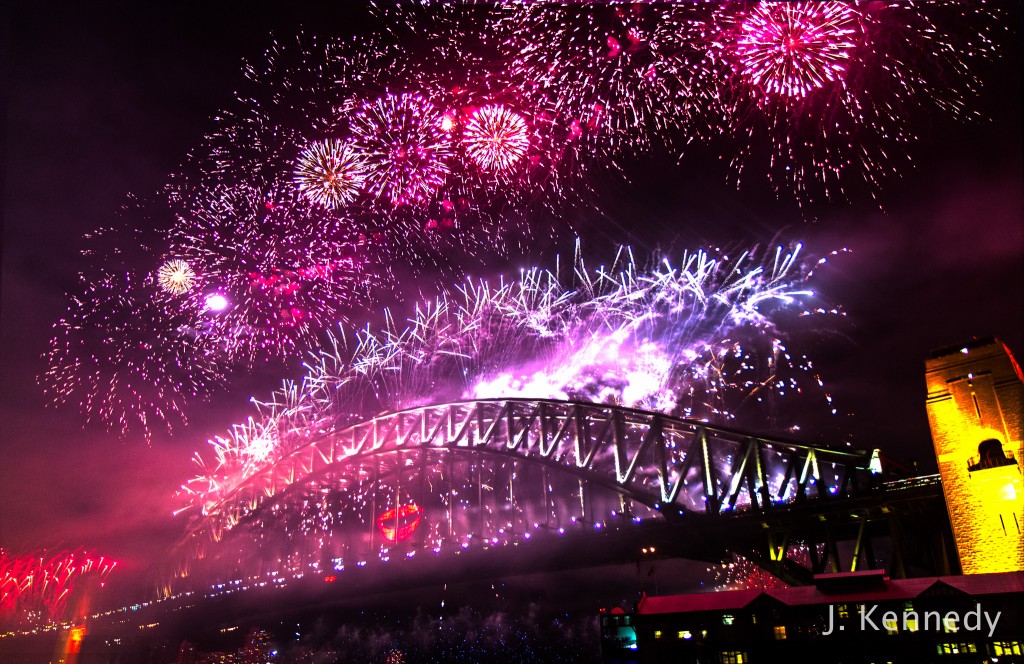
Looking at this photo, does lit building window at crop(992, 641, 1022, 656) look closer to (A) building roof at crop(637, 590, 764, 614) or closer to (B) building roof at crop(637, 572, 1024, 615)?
(B) building roof at crop(637, 572, 1024, 615)

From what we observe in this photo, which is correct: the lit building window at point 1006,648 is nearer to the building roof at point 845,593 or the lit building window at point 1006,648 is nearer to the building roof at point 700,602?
the building roof at point 845,593

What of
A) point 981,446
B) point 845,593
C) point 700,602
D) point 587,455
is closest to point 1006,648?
point 845,593

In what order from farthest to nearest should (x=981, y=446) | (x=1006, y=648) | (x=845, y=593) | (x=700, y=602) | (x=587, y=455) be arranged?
(x=587, y=455), (x=700, y=602), (x=845, y=593), (x=981, y=446), (x=1006, y=648)

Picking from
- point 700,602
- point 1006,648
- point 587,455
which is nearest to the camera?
point 1006,648

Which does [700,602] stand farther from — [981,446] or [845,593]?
[981,446]

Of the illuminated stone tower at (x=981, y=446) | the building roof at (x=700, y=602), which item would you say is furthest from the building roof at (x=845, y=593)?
the illuminated stone tower at (x=981, y=446)
